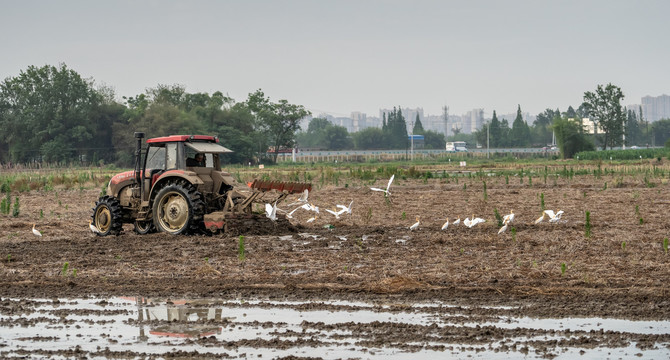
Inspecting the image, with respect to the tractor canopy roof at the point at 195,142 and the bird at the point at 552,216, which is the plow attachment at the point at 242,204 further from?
the bird at the point at 552,216

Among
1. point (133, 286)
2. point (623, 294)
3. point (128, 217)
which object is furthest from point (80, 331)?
point (128, 217)

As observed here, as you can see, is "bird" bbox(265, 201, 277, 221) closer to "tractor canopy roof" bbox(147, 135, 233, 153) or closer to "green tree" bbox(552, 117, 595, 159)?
"tractor canopy roof" bbox(147, 135, 233, 153)

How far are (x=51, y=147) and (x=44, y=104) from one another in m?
7.78

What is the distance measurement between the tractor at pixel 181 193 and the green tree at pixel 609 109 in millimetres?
100187

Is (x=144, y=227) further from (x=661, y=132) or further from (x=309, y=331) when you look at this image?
(x=661, y=132)

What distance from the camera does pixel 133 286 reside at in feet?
34.7

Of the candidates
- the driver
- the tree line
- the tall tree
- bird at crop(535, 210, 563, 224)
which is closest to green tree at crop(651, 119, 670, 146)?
the tall tree

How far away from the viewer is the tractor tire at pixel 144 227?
1658cm

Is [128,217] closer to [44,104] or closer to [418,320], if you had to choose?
[418,320]

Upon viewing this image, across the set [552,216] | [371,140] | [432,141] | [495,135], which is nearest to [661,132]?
[432,141]

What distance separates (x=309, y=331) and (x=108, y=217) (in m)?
9.74

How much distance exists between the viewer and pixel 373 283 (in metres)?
10.5

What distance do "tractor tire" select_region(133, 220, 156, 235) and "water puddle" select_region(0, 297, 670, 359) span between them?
278 inches

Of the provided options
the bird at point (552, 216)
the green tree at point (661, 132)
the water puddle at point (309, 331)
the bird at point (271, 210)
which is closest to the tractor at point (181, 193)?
the bird at point (271, 210)
